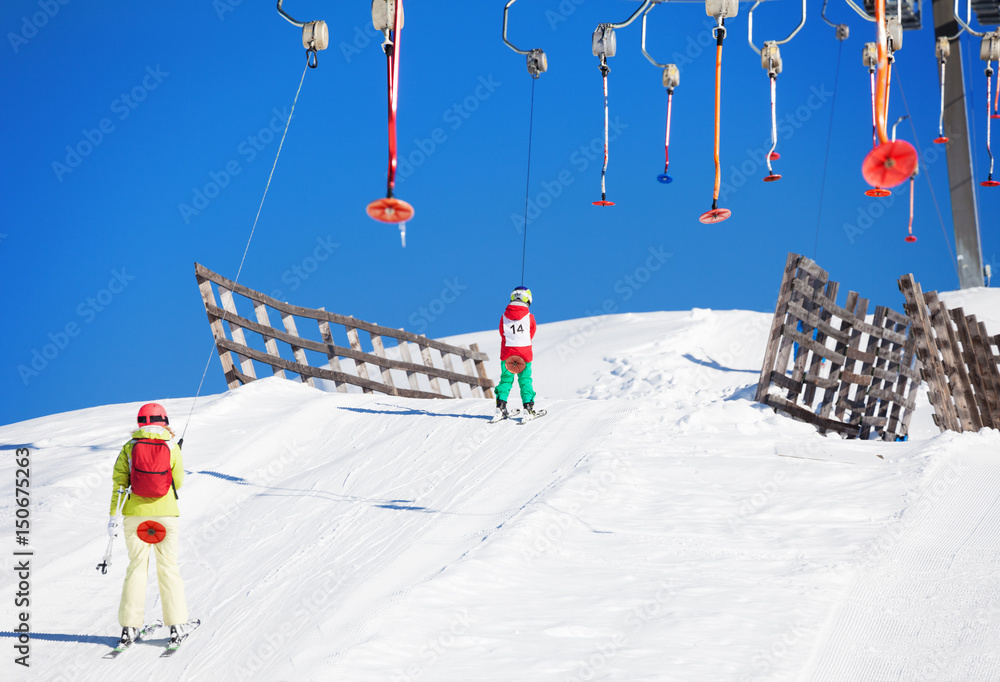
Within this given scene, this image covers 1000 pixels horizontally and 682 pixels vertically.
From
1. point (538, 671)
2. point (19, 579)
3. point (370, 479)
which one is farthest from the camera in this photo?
point (370, 479)

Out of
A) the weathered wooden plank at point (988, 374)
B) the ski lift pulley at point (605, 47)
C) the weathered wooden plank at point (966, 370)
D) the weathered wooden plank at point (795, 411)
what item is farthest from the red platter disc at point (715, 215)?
the weathered wooden plank at point (988, 374)

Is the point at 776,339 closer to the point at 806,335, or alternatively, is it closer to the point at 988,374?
the point at 806,335

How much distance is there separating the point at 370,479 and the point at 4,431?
6.47 metres

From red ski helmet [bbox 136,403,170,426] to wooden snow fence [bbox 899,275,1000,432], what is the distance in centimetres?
748

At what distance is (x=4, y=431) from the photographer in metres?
10.9

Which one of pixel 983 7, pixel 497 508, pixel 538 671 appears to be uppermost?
pixel 983 7

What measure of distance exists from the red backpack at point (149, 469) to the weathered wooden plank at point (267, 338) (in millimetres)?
6891

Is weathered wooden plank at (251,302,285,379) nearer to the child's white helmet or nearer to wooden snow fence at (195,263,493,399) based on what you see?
wooden snow fence at (195,263,493,399)

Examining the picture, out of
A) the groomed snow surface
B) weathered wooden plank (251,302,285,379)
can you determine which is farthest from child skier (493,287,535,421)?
weathered wooden plank (251,302,285,379)

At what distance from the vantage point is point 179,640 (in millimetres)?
4828

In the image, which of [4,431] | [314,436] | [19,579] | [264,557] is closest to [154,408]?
[264,557]

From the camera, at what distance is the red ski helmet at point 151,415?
5043 millimetres

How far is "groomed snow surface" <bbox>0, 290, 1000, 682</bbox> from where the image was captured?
419cm

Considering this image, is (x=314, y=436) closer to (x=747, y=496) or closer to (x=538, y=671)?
(x=747, y=496)
